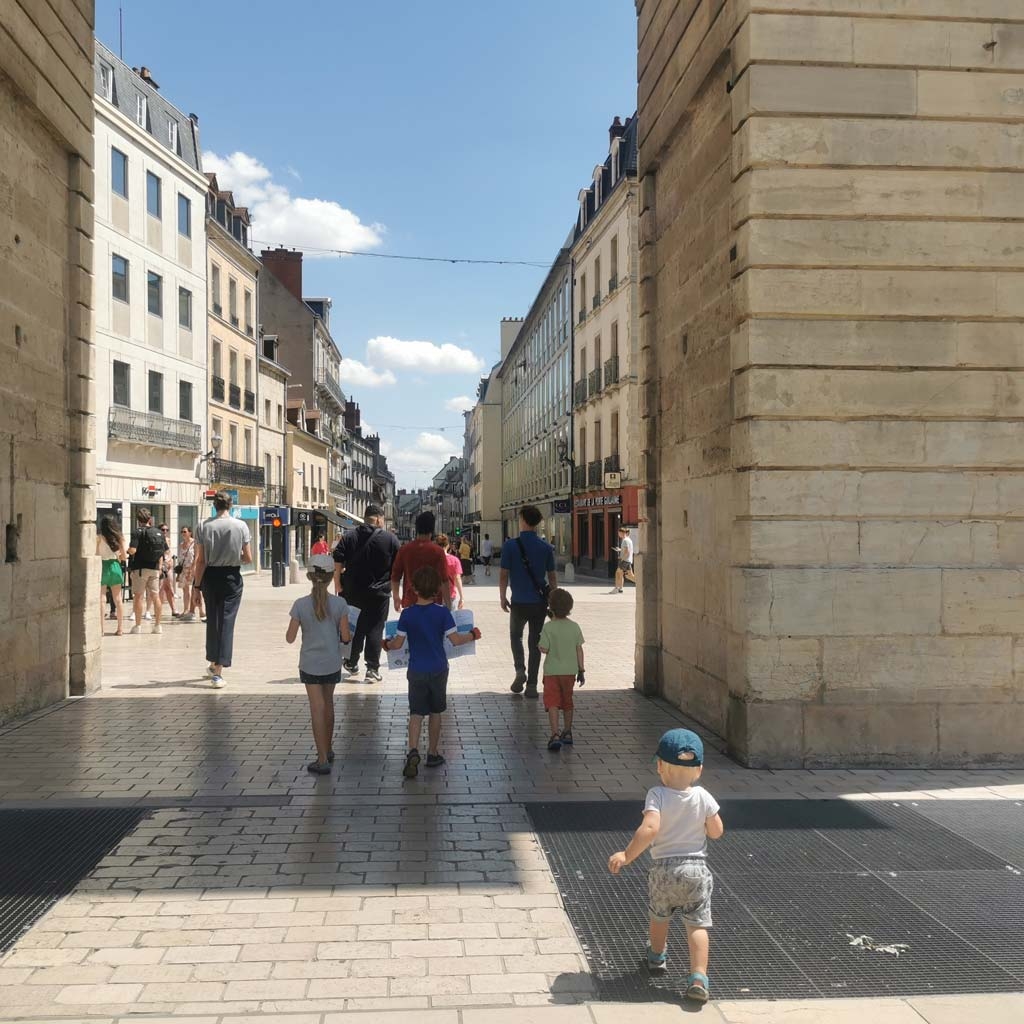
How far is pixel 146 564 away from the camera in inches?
589

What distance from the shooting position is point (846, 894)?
4.39 m

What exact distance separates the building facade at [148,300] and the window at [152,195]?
1.2 inches

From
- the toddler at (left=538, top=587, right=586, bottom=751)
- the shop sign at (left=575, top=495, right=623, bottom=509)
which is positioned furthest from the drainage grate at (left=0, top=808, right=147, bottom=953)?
the shop sign at (left=575, top=495, right=623, bottom=509)

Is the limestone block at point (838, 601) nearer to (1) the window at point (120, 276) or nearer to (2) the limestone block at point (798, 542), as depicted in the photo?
(2) the limestone block at point (798, 542)

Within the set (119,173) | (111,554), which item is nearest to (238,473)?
(119,173)

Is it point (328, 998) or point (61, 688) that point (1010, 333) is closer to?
point (328, 998)

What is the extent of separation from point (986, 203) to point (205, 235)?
31.7m

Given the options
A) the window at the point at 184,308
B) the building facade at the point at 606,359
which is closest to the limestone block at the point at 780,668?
the building facade at the point at 606,359

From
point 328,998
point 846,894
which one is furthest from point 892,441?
point 328,998

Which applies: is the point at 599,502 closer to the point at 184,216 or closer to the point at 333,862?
the point at 184,216

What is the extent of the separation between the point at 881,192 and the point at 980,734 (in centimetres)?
380

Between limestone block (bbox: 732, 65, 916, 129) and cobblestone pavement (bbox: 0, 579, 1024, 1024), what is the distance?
4.53 metres

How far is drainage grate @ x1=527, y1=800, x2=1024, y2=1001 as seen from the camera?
3602 millimetres

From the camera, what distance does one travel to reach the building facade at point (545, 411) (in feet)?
141
